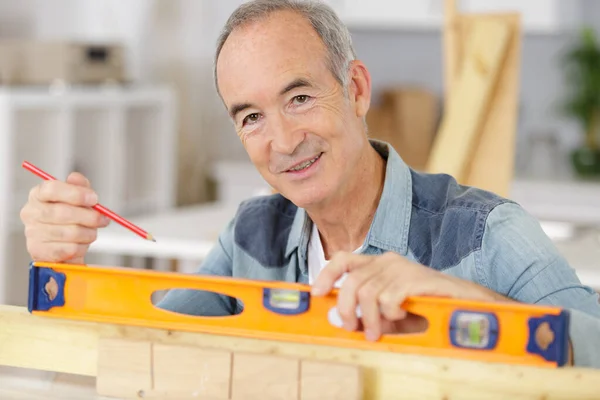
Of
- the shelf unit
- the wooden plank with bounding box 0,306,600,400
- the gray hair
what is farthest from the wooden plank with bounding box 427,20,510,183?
the shelf unit

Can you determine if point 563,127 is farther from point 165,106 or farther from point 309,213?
point 309,213

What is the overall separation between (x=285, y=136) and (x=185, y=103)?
11.4ft

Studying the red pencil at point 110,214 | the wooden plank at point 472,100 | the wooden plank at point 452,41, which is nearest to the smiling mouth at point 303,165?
the red pencil at point 110,214

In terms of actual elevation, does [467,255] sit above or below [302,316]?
above

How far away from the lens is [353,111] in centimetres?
153

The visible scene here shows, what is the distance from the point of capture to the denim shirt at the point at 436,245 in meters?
1.26

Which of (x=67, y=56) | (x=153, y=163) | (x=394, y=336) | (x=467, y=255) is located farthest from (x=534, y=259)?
(x=153, y=163)

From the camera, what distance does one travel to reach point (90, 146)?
165 inches

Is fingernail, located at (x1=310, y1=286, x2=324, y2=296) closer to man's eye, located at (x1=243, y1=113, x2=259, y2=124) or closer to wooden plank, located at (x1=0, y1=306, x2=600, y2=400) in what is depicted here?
wooden plank, located at (x1=0, y1=306, x2=600, y2=400)

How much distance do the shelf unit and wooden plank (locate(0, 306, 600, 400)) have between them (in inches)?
103

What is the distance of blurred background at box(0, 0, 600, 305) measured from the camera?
3.97 meters

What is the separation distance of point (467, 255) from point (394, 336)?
15.8 inches

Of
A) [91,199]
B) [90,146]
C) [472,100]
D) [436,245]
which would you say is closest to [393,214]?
[436,245]

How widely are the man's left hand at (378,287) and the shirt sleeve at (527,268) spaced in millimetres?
224
